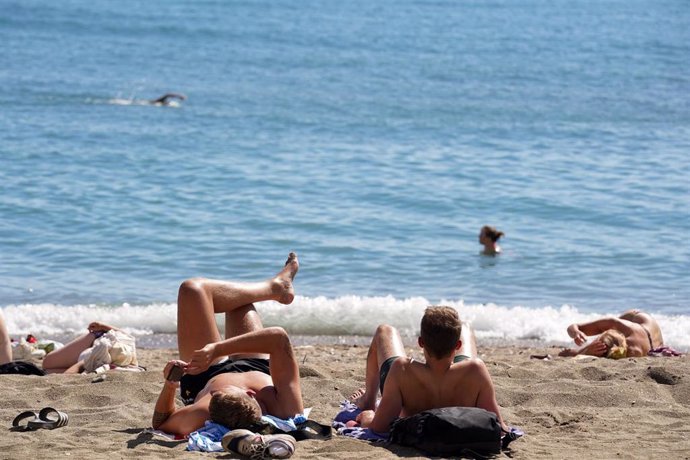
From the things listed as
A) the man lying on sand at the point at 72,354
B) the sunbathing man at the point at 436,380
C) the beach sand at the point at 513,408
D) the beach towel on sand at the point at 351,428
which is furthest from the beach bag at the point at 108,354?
the sunbathing man at the point at 436,380

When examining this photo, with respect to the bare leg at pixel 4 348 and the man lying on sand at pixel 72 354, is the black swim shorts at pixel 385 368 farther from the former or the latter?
the bare leg at pixel 4 348

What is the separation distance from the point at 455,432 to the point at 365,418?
76 cm

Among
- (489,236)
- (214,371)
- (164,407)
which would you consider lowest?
(164,407)

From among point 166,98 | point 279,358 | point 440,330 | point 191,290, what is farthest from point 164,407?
point 166,98

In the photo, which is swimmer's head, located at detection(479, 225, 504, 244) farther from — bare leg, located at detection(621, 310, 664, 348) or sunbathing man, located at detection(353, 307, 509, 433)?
sunbathing man, located at detection(353, 307, 509, 433)

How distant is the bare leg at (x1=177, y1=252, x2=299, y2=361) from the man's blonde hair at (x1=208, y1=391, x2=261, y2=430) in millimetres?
744

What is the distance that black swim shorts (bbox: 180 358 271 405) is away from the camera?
5.95 meters

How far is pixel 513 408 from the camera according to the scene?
6578 millimetres

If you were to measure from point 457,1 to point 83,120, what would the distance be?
43.3 meters

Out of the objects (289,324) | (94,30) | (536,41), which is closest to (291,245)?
(289,324)

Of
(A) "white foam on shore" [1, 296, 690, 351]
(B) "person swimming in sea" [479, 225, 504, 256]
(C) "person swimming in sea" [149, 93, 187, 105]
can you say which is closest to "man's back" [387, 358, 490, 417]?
(A) "white foam on shore" [1, 296, 690, 351]

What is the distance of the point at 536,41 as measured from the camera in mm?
43719

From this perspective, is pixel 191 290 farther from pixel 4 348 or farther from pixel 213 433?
pixel 4 348

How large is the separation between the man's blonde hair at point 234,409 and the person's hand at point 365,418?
2.27 ft
